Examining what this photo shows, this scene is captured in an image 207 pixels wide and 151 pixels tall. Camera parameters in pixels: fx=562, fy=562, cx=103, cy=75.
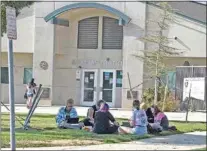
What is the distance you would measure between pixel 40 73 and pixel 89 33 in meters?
3.73

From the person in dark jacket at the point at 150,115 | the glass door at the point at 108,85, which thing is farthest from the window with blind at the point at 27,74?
the person in dark jacket at the point at 150,115

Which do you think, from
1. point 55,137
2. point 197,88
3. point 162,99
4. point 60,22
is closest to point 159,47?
point 162,99

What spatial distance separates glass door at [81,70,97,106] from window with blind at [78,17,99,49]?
1559 millimetres

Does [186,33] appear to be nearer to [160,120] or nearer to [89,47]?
[89,47]

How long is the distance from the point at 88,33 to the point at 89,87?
322cm

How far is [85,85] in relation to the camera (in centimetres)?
3372

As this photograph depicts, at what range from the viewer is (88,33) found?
109 ft

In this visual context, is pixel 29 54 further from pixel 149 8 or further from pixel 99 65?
pixel 149 8

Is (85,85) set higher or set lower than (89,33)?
lower

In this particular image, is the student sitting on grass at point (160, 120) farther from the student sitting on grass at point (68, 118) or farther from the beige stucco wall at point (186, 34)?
the beige stucco wall at point (186, 34)

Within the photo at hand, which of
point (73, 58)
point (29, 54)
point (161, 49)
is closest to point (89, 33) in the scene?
point (73, 58)

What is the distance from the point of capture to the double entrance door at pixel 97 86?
3303cm

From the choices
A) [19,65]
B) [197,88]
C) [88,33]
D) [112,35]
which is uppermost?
[88,33]

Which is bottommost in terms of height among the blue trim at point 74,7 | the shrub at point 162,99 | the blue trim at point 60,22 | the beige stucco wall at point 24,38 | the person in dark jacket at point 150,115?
the shrub at point 162,99
